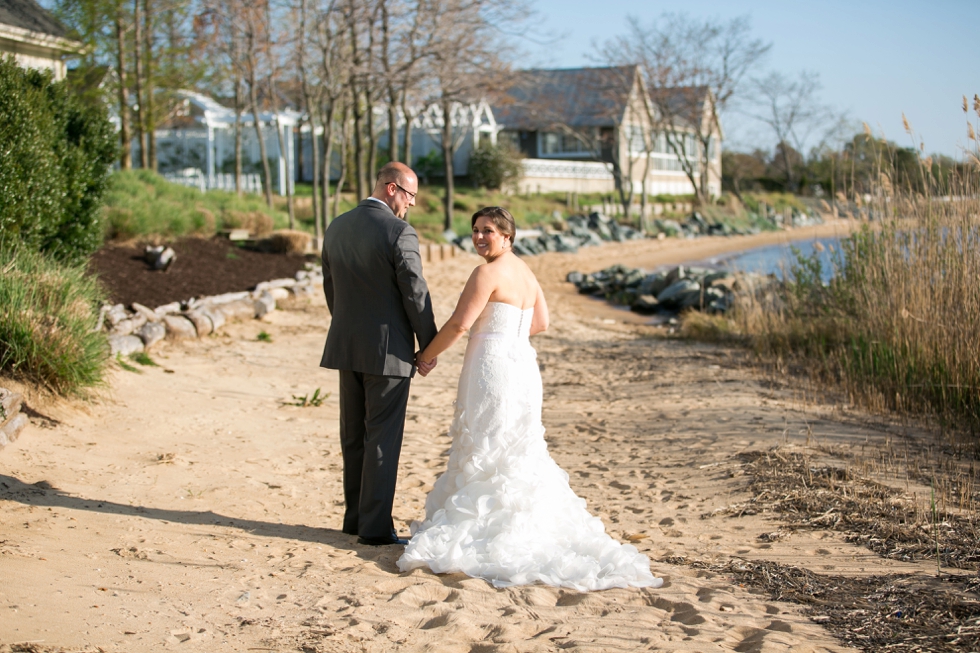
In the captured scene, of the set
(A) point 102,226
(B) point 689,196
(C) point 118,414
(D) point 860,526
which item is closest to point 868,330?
(D) point 860,526

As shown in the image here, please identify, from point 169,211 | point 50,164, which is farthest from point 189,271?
point 50,164

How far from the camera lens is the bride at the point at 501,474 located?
177 inches

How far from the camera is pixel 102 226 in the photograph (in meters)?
11.7

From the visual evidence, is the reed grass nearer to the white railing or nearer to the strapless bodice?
the strapless bodice

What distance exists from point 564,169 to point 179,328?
37.4 metres

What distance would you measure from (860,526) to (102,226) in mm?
10144

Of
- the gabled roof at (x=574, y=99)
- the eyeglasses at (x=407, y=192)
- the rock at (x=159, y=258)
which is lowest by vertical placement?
the rock at (x=159, y=258)

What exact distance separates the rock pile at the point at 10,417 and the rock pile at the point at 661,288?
13.6 meters

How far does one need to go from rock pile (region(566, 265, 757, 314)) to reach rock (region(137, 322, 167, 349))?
A: 10.9 meters

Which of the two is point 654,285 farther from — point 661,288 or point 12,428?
point 12,428

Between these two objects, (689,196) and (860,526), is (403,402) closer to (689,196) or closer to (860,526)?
(860,526)

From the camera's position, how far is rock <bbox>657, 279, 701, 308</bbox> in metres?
19.7

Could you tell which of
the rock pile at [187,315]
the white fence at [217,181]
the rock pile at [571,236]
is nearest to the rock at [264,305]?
the rock pile at [187,315]

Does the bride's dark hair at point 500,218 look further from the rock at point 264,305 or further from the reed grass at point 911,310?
the rock at point 264,305
